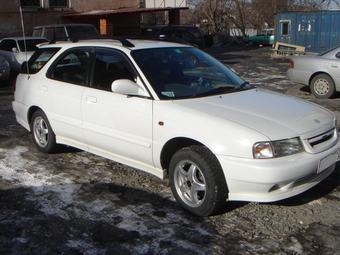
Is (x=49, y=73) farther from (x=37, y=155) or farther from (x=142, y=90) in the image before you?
(x=142, y=90)

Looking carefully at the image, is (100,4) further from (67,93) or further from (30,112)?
(67,93)

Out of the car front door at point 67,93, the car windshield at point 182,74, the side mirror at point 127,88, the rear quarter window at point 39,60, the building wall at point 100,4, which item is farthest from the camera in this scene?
the building wall at point 100,4

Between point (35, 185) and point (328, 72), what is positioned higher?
point (328, 72)

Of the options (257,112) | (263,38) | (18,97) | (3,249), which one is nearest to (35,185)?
(3,249)

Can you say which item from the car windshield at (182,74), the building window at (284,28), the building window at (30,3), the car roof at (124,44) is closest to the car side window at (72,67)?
the car roof at (124,44)

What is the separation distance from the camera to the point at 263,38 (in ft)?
126

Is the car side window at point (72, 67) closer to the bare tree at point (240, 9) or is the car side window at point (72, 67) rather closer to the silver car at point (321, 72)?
the silver car at point (321, 72)

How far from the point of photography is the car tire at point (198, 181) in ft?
12.9

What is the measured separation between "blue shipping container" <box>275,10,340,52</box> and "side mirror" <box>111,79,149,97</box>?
67.7 ft

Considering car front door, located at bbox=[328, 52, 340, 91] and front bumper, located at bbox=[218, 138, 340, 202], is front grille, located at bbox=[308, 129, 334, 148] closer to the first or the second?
front bumper, located at bbox=[218, 138, 340, 202]

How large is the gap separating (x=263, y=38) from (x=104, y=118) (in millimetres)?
35659

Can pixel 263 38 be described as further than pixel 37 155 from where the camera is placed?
Yes

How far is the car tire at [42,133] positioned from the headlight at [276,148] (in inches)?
122

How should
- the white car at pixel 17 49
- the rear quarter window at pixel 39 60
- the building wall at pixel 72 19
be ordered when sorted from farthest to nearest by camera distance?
the building wall at pixel 72 19 < the white car at pixel 17 49 < the rear quarter window at pixel 39 60
